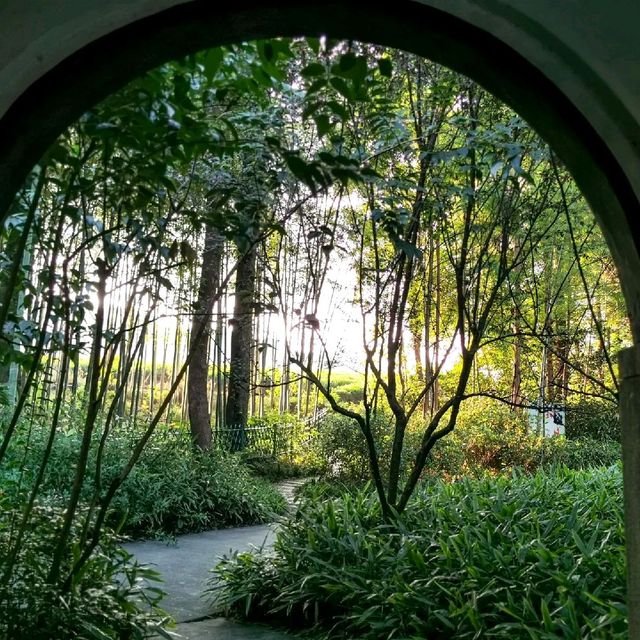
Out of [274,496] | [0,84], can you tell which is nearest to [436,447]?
[274,496]

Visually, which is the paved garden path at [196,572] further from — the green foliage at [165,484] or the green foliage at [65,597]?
the green foliage at [65,597]

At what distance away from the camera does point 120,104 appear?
6.46ft

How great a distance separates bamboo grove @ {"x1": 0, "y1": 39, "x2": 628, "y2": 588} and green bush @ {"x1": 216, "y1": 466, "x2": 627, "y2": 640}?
1.42ft

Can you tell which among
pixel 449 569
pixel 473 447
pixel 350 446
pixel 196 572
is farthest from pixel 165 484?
pixel 473 447

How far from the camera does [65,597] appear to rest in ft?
9.58

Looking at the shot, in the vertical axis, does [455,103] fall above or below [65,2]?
above

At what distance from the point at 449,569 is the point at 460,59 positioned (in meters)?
2.69

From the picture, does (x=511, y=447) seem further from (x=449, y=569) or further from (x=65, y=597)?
(x=65, y=597)

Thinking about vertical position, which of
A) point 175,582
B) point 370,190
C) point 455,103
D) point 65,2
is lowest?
point 175,582

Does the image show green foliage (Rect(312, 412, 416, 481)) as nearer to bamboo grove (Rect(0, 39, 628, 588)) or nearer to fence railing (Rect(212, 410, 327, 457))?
bamboo grove (Rect(0, 39, 628, 588))

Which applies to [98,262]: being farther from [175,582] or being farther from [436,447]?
[436,447]

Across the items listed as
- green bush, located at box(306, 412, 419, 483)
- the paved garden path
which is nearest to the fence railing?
green bush, located at box(306, 412, 419, 483)

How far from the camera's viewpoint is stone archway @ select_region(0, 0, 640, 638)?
133 cm

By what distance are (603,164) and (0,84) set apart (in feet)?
3.81
